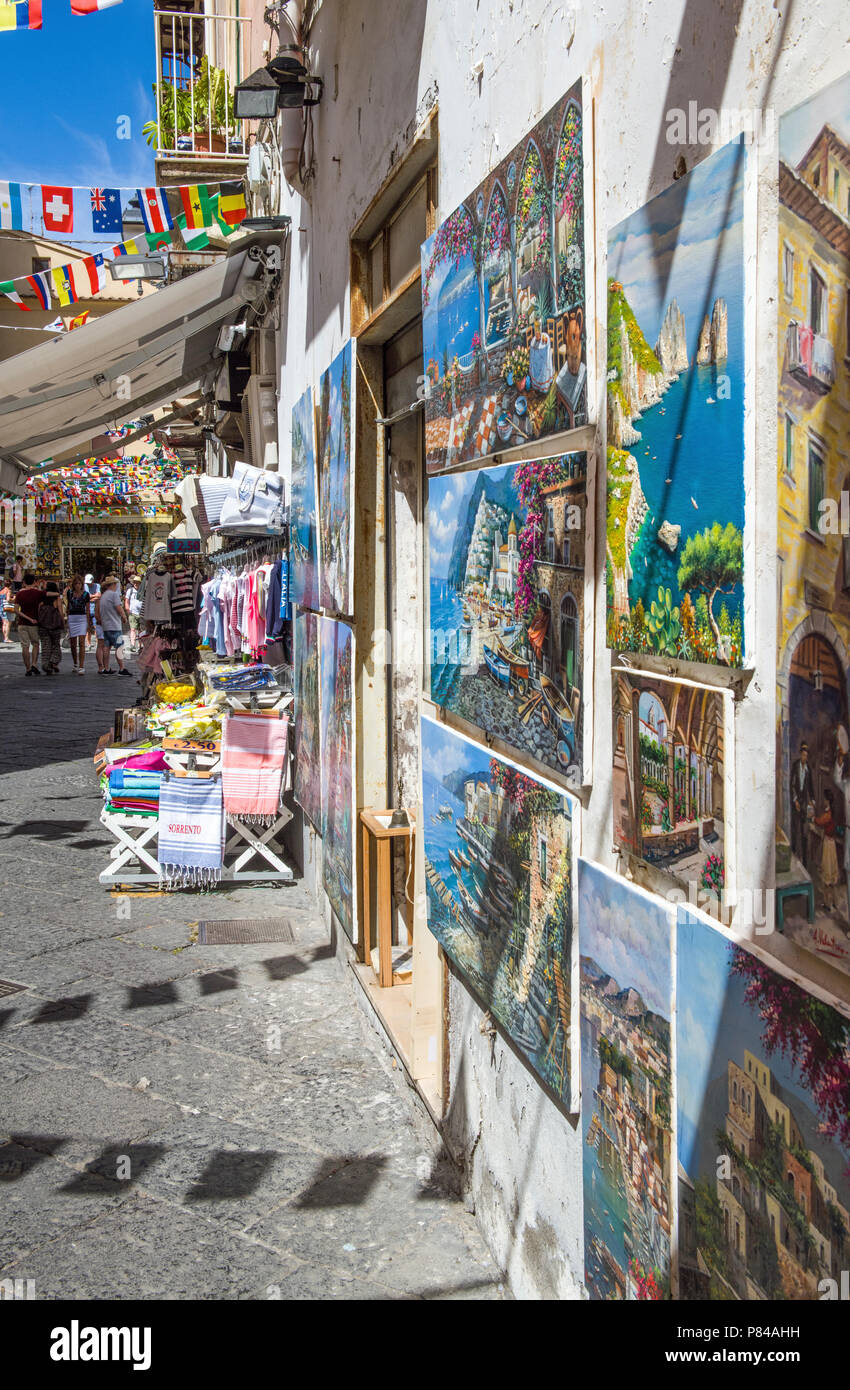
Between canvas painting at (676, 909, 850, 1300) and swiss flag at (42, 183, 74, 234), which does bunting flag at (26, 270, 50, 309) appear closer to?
swiss flag at (42, 183, 74, 234)

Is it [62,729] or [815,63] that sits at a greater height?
[815,63]

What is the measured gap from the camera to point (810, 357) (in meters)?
1.38

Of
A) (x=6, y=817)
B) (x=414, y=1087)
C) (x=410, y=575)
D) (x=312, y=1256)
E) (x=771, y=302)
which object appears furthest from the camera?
(x=6, y=817)

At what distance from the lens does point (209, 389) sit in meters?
13.8

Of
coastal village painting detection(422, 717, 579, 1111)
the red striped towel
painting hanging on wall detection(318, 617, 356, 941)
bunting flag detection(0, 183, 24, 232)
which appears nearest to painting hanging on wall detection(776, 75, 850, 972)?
coastal village painting detection(422, 717, 579, 1111)

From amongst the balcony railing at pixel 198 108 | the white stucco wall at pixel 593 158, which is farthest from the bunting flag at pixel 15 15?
the balcony railing at pixel 198 108

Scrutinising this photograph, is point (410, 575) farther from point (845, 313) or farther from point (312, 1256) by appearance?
point (845, 313)

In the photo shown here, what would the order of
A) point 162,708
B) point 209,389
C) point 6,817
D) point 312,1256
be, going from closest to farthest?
point 312,1256 < point 162,708 < point 6,817 < point 209,389

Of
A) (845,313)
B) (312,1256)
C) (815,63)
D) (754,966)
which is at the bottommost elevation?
(312,1256)

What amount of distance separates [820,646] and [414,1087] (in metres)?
2.97

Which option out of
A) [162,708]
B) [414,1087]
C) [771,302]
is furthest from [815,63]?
[162,708]

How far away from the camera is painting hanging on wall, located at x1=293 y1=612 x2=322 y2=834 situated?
622 cm

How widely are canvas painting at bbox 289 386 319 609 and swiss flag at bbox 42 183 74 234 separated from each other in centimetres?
Answer: 263

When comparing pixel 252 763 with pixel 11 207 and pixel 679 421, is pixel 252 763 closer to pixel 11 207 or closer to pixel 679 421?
pixel 11 207
